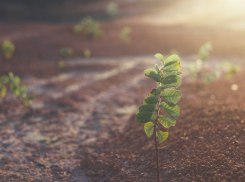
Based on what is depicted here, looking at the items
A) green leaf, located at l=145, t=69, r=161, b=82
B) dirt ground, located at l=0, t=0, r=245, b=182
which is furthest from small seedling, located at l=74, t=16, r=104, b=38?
green leaf, located at l=145, t=69, r=161, b=82

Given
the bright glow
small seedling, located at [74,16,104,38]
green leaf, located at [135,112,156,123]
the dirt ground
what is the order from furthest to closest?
small seedling, located at [74,16,104,38] < the bright glow < the dirt ground < green leaf, located at [135,112,156,123]

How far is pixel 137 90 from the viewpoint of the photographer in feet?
Result: 19.6

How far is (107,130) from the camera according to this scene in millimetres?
3977

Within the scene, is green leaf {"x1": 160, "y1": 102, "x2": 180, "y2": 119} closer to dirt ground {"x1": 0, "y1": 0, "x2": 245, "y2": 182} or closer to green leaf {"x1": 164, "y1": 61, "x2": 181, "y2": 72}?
green leaf {"x1": 164, "y1": 61, "x2": 181, "y2": 72}

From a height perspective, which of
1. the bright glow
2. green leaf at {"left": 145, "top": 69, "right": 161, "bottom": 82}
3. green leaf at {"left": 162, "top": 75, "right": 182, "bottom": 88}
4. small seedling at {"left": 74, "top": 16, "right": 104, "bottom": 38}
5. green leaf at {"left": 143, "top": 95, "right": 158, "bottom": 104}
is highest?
small seedling at {"left": 74, "top": 16, "right": 104, "bottom": 38}

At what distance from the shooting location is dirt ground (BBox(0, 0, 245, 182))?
240 centimetres

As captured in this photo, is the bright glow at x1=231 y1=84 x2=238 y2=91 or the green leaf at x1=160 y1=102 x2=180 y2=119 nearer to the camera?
the green leaf at x1=160 y1=102 x2=180 y2=119

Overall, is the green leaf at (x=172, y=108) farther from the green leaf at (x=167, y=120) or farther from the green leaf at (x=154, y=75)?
the green leaf at (x=154, y=75)

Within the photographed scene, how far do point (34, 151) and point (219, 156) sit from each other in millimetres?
2461

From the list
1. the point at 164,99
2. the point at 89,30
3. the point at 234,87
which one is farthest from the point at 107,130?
the point at 89,30

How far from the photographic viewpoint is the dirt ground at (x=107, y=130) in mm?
2397

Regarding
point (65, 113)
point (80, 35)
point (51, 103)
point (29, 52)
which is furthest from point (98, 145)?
point (80, 35)

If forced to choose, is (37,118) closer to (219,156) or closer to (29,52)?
(219,156)

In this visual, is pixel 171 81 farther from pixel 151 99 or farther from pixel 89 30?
pixel 89 30
